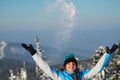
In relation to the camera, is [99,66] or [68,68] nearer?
[68,68]

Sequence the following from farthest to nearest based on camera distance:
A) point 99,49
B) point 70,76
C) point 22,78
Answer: point 22,78, point 99,49, point 70,76

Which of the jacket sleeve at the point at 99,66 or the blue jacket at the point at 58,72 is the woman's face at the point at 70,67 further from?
the jacket sleeve at the point at 99,66

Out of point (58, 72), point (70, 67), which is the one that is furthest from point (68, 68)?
point (58, 72)

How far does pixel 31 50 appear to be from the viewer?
35.1 feet

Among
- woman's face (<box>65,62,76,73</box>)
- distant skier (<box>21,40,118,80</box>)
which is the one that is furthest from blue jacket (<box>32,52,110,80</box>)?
woman's face (<box>65,62,76,73</box>)

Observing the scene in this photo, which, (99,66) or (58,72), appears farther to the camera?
(99,66)

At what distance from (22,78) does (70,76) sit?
57270 mm

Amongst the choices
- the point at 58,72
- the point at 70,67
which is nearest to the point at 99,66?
the point at 70,67

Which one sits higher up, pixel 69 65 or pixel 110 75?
pixel 110 75

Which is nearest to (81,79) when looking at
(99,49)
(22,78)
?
(99,49)

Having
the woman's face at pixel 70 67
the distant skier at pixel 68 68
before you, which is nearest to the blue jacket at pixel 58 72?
the distant skier at pixel 68 68

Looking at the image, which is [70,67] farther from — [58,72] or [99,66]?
[99,66]

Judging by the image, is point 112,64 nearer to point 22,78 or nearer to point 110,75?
point 110,75

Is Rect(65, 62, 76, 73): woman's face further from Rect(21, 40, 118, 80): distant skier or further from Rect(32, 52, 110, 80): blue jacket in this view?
Rect(32, 52, 110, 80): blue jacket
